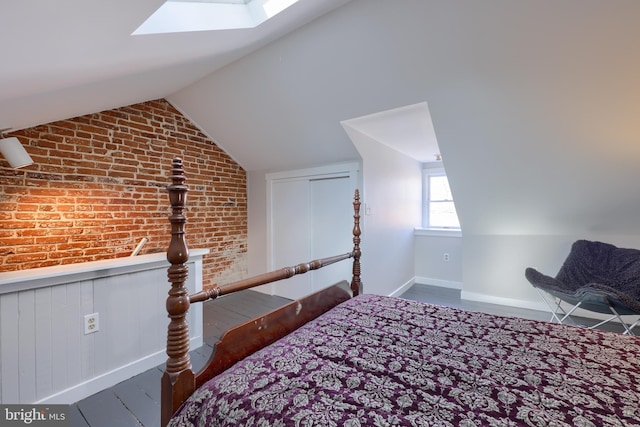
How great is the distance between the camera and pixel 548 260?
3539mm

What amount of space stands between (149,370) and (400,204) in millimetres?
3369

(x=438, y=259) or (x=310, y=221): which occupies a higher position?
(x=310, y=221)

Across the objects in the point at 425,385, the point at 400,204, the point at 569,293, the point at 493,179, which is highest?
the point at 493,179

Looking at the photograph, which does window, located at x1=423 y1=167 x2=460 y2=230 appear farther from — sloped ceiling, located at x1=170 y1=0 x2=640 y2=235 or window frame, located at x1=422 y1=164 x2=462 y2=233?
sloped ceiling, located at x1=170 y1=0 x2=640 y2=235

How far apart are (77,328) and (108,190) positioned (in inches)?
59.5

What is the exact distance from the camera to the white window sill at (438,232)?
14.6ft

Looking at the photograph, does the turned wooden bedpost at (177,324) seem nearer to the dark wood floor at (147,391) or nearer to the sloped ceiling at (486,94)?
the dark wood floor at (147,391)

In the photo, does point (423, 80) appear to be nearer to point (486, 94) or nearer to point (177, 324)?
point (486, 94)

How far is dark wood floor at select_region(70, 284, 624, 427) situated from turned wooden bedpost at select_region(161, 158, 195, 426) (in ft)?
3.06

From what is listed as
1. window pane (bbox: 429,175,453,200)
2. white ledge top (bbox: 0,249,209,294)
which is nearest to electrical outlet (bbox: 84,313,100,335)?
white ledge top (bbox: 0,249,209,294)

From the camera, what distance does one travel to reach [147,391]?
205 centimetres

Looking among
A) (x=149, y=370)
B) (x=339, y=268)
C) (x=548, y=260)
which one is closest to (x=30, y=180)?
(x=149, y=370)

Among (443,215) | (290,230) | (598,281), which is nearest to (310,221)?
(290,230)

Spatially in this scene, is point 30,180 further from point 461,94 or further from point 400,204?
point 400,204
